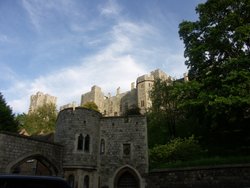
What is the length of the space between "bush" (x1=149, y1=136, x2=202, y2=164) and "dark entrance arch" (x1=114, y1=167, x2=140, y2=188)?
2209mm

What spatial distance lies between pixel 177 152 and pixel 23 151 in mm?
11661

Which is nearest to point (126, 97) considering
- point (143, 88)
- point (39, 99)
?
point (143, 88)

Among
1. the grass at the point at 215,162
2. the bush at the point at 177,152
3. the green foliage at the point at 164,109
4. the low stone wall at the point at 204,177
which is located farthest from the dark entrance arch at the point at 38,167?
the green foliage at the point at 164,109

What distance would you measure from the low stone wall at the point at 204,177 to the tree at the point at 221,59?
3994mm

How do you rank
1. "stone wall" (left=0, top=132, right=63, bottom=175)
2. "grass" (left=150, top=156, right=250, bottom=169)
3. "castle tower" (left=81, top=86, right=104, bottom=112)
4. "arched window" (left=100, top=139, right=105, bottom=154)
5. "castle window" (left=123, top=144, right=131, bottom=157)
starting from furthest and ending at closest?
"castle tower" (left=81, top=86, right=104, bottom=112) → "arched window" (left=100, top=139, right=105, bottom=154) → "castle window" (left=123, top=144, right=131, bottom=157) → "stone wall" (left=0, top=132, right=63, bottom=175) → "grass" (left=150, top=156, right=250, bottom=169)

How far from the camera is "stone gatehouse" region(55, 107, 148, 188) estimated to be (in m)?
21.5

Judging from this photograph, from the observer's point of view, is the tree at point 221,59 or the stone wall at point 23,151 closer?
the stone wall at point 23,151

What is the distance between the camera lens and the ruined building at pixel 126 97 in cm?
7406

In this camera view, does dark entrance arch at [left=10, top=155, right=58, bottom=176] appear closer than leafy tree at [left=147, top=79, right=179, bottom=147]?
Yes

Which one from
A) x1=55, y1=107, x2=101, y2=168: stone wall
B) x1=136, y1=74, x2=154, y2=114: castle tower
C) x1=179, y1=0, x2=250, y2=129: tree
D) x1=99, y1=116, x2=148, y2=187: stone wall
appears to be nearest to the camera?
x1=179, y1=0, x2=250, y2=129: tree

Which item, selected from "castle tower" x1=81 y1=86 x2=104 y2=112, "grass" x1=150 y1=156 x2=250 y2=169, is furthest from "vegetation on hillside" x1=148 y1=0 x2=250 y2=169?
"castle tower" x1=81 y1=86 x2=104 y2=112

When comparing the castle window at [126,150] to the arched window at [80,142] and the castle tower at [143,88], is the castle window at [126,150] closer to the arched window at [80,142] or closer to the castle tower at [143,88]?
the arched window at [80,142]

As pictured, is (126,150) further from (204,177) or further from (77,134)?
(204,177)

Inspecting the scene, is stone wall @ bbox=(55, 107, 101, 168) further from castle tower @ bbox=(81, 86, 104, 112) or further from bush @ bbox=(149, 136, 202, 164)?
castle tower @ bbox=(81, 86, 104, 112)
